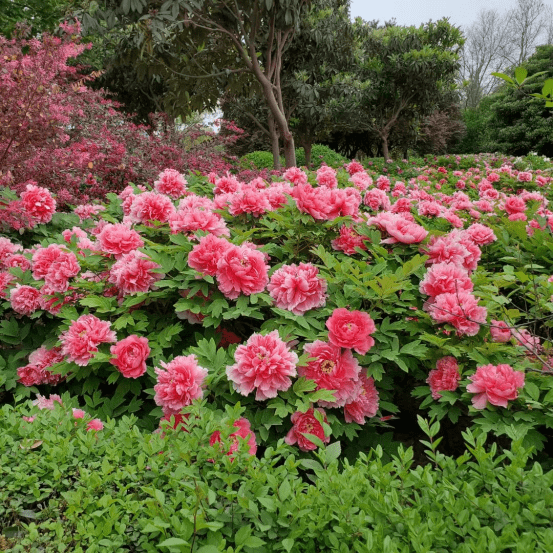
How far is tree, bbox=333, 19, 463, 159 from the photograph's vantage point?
1476 centimetres

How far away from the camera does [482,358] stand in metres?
1.80

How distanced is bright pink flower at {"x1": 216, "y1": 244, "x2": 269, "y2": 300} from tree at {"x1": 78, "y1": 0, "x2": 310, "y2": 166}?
447 centimetres

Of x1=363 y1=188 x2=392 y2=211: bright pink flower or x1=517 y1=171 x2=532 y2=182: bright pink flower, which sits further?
x1=517 y1=171 x2=532 y2=182: bright pink flower

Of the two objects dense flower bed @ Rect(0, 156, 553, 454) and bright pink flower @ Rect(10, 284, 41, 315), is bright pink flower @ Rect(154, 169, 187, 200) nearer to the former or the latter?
dense flower bed @ Rect(0, 156, 553, 454)

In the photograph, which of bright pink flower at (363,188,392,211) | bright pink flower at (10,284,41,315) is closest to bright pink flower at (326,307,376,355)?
bright pink flower at (363,188,392,211)

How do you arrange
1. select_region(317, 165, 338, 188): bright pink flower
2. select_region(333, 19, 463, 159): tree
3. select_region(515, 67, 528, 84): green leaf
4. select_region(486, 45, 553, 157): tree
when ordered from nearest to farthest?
select_region(515, 67, 528, 84): green leaf < select_region(317, 165, 338, 188): bright pink flower < select_region(333, 19, 463, 159): tree < select_region(486, 45, 553, 157): tree

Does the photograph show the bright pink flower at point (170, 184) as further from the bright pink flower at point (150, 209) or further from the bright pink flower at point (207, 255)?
the bright pink flower at point (207, 255)

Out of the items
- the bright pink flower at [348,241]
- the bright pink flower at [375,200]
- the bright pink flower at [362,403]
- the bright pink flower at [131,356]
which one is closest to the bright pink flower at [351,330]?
the bright pink flower at [362,403]

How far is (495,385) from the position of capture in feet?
5.46

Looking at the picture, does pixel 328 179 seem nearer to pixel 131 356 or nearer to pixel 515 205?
Answer: pixel 515 205

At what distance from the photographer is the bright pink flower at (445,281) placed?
200 cm

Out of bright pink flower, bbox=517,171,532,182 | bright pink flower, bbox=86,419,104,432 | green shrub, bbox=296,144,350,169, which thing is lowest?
bright pink flower, bbox=86,419,104,432

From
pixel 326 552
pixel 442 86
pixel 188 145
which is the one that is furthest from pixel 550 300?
pixel 442 86

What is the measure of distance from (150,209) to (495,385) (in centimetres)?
192
